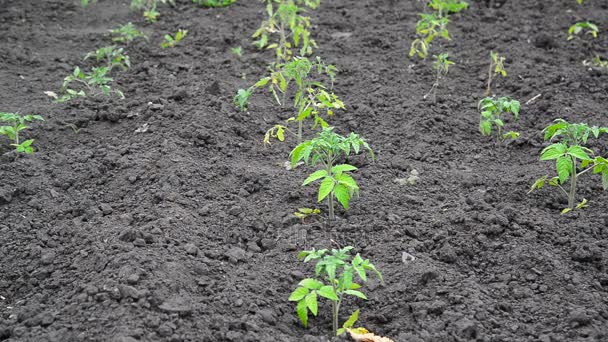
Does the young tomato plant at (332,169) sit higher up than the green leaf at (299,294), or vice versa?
the young tomato plant at (332,169)

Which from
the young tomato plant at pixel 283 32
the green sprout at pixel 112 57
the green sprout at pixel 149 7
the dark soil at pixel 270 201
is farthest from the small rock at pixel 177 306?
the green sprout at pixel 149 7

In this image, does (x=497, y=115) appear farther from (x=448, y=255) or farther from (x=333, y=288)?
(x=333, y=288)

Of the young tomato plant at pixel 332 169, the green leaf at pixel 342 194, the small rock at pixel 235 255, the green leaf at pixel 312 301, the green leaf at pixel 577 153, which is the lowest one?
the small rock at pixel 235 255

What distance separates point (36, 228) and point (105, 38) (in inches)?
106

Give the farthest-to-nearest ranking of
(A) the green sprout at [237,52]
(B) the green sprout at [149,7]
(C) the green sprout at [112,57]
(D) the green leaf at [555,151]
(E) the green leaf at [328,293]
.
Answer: (B) the green sprout at [149,7], (A) the green sprout at [237,52], (C) the green sprout at [112,57], (D) the green leaf at [555,151], (E) the green leaf at [328,293]

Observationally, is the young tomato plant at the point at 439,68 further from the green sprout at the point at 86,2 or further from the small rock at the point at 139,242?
the green sprout at the point at 86,2

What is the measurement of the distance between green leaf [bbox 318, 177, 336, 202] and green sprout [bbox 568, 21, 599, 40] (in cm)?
323

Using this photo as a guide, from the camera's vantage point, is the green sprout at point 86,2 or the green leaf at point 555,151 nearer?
the green leaf at point 555,151

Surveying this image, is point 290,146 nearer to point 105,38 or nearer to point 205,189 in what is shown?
point 205,189

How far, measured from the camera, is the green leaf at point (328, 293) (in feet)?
9.54

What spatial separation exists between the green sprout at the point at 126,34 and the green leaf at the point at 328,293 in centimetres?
361

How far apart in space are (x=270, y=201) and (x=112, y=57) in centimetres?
240

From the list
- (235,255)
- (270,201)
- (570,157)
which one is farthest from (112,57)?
(570,157)

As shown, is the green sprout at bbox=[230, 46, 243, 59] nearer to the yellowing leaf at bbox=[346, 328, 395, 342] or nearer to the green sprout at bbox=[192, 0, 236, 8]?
the green sprout at bbox=[192, 0, 236, 8]
